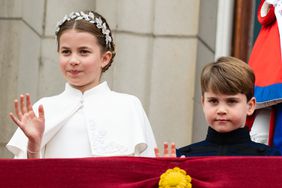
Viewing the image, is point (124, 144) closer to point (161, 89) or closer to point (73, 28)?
point (73, 28)

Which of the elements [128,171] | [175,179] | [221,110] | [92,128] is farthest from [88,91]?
[175,179]

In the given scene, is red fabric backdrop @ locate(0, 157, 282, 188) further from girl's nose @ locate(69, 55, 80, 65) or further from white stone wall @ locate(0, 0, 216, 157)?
white stone wall @ locate(0, 0, 216, 157)

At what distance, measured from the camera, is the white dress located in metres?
6.30

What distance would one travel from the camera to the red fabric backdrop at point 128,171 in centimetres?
570

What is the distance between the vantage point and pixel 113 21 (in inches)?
340

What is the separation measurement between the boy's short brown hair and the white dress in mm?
387

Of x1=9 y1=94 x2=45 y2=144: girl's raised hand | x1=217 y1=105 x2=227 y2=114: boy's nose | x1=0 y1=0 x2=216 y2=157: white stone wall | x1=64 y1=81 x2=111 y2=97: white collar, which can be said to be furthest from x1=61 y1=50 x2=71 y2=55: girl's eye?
x1=0 y1=0 x2=216 y2=157: white stone wall

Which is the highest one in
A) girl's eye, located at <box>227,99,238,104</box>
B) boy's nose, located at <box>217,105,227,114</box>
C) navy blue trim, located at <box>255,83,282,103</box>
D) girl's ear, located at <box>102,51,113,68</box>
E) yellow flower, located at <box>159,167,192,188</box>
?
girl's ear, located at <box>102,51,113,68</box>

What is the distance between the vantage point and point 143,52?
8648 millimetres

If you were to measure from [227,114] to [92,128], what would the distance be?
0.63 meters

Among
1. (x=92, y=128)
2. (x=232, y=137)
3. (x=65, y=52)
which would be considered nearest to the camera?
(x=232, y=137)

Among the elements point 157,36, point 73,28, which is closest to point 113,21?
point 157,36

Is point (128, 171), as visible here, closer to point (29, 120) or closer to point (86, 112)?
point (29, 120)

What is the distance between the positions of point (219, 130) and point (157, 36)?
256cm
